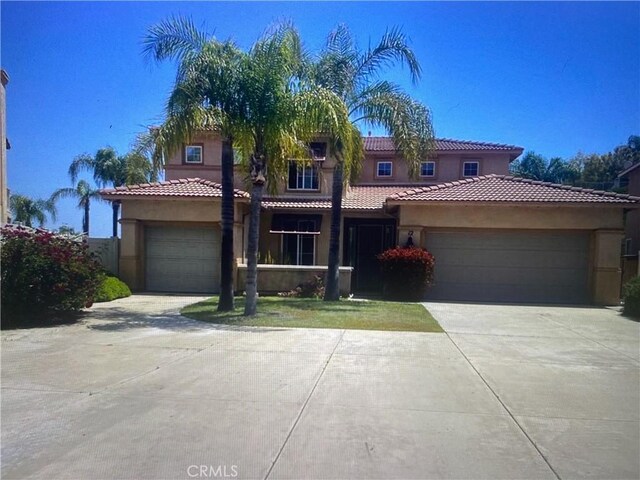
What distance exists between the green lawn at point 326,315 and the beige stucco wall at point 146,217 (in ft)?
12.0

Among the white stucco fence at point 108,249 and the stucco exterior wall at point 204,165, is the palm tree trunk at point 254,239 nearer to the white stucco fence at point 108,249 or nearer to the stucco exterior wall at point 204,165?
the white stucco fence at point 108,249

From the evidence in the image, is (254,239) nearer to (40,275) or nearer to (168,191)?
(40,275)

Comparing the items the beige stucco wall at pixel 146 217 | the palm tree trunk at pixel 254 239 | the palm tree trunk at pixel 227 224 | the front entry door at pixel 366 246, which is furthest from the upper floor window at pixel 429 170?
the palm tree trunk at pixel 254 239

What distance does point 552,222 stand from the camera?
17281 millimetres

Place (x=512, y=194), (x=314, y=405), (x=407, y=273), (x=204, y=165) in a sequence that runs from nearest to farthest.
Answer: (x=314, y=405)
(x=407, y=273)
(x=512, y=194)
(x=204, y=165)

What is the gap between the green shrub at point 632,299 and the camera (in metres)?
14.0

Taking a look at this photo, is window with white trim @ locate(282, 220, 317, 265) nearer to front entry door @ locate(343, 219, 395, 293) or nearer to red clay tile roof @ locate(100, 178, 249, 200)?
front entry door @ locate(343, 219, 395, 293)

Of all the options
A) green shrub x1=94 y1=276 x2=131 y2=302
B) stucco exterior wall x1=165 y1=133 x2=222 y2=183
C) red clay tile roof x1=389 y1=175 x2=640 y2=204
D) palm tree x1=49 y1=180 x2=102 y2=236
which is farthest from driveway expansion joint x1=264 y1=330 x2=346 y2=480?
palm tree x1=49 y1=180 x2=102 y2=236

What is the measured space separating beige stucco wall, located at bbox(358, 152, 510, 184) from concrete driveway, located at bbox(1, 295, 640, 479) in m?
17.1

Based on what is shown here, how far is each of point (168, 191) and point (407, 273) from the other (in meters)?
9.05

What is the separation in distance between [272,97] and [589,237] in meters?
12.2

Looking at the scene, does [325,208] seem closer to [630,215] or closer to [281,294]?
[281,294]

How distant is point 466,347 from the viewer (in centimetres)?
938

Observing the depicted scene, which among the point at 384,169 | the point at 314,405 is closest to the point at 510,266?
Result: the point at 384,169
